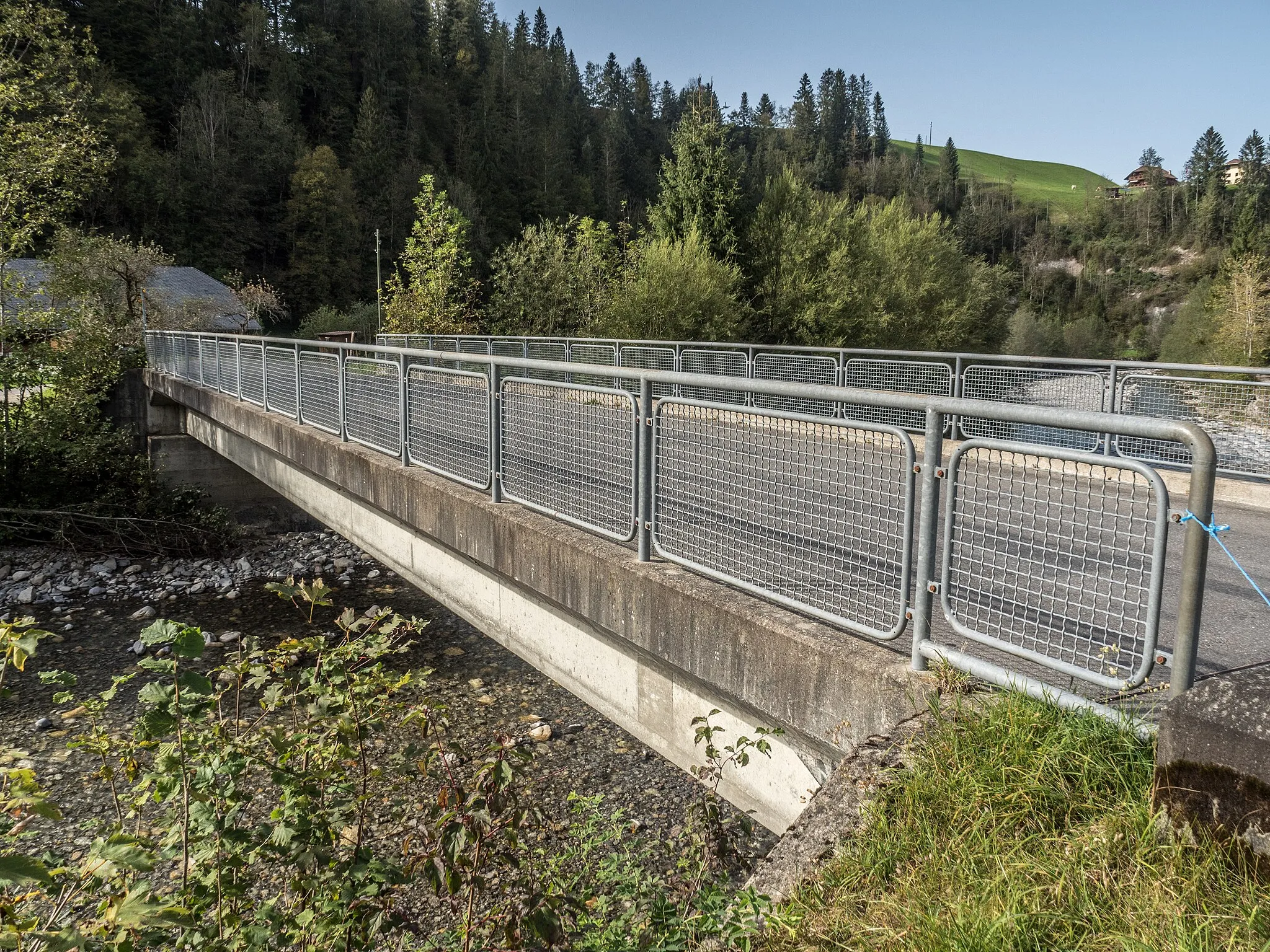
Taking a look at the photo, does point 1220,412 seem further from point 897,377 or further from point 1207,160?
point 1207,160

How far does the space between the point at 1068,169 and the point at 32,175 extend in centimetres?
20037

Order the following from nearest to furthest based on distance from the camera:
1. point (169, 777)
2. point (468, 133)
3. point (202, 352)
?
point (169, 777)
point (202, 352)
point (468, 133)

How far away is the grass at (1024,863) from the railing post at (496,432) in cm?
395

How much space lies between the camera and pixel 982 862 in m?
2.49

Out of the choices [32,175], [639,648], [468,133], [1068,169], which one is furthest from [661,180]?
[1068,169]

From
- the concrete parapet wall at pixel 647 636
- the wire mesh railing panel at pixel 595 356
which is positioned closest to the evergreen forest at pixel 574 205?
the wire mesh railing panel at pixel 595 356

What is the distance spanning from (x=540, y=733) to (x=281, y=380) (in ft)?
19.9

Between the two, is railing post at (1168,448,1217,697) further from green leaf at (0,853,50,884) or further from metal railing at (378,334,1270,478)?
green leaf at (0,853,50,884)

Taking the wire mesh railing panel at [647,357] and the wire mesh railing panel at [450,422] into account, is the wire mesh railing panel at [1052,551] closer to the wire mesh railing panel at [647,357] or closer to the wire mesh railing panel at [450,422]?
the wire mesh railing panel at [450,422]

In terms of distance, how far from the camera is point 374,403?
8602 mm

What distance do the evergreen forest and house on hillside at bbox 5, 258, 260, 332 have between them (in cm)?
213

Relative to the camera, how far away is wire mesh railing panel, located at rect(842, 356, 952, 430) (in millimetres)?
11750

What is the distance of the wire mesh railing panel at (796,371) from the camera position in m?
13.1

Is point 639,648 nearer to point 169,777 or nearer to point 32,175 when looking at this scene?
point 169,777
